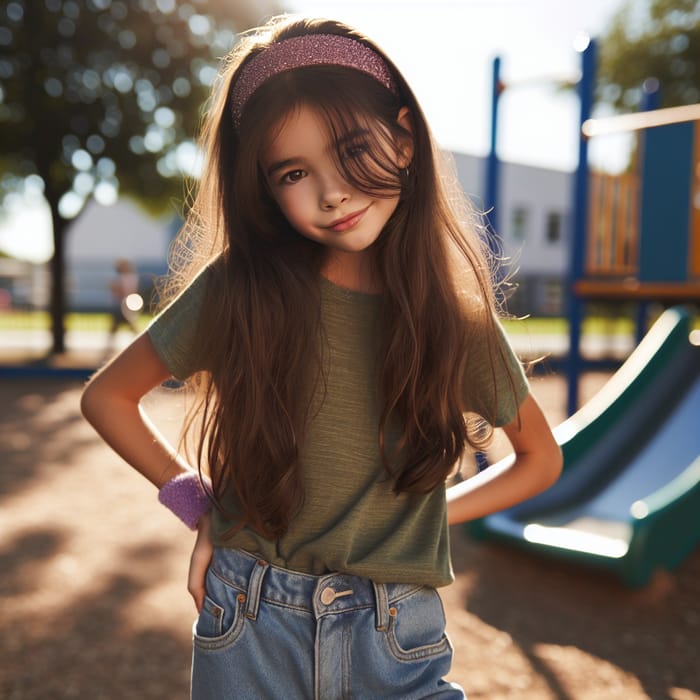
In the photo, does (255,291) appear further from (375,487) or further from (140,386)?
(375,487)

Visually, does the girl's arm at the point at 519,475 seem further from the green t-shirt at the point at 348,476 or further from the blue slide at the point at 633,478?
the blue slide at the point at 633,478

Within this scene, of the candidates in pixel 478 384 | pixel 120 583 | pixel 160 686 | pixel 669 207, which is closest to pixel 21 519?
pixel 120 583

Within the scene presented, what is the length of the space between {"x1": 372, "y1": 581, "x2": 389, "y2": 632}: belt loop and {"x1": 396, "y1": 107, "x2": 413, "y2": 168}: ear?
65 cm

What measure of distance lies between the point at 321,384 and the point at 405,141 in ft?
1.37

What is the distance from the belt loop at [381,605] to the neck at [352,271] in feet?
1.50

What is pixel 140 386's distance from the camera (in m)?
1.29

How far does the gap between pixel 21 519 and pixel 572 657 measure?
2.98 m

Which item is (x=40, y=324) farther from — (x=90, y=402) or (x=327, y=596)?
(x=327, y=596)

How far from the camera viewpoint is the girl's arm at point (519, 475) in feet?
4.40

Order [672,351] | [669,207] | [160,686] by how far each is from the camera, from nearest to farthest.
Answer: [160,686], [672,351], [669,207]

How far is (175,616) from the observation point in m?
3.13

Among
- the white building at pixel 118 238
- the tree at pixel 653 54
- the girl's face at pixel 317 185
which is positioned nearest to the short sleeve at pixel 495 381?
the girl's face at pixel 317 185

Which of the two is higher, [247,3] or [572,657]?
[247,3]

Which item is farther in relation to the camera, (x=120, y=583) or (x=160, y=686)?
(x=120, y=583)
